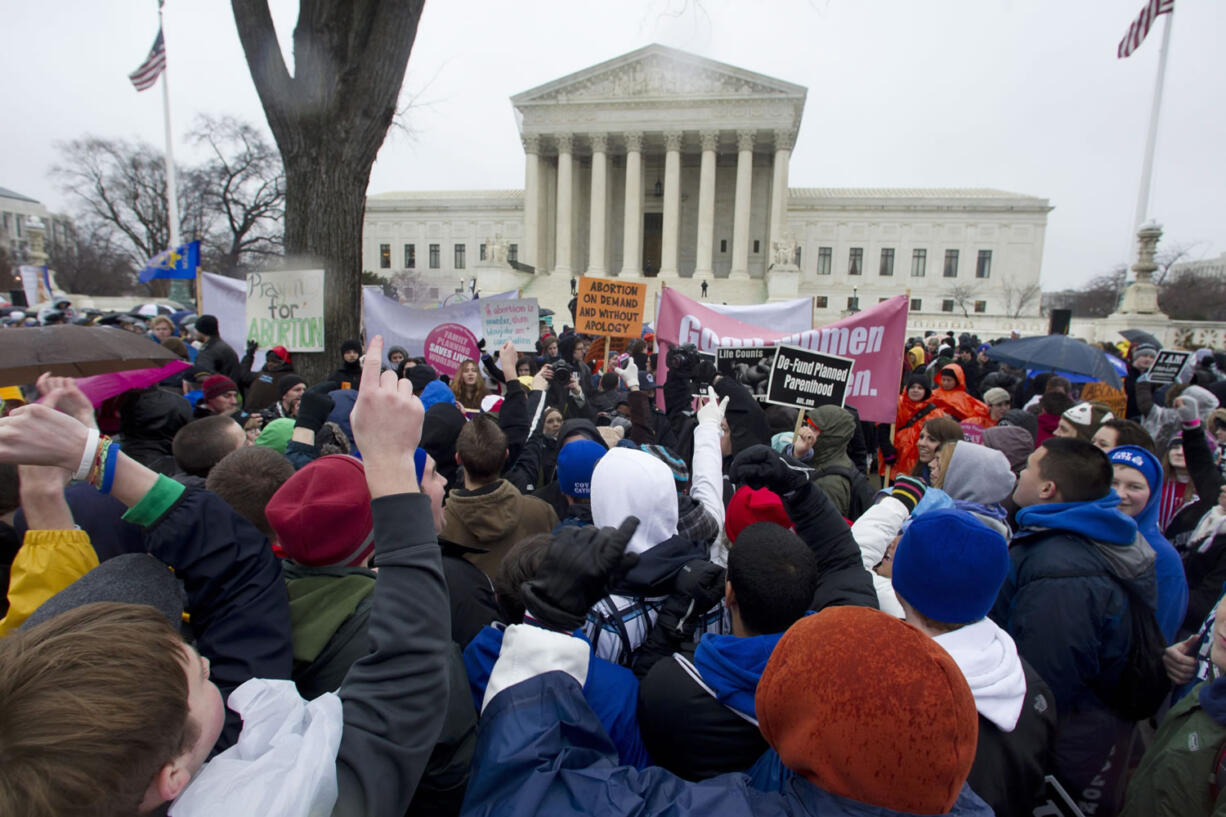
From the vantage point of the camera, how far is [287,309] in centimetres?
633

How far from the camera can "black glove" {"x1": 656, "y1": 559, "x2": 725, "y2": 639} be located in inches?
71.2

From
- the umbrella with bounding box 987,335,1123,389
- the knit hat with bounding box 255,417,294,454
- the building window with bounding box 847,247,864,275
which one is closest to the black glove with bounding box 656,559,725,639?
the knit hat with bounding box 255,417,294,454

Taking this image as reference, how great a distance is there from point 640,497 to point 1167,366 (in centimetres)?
827

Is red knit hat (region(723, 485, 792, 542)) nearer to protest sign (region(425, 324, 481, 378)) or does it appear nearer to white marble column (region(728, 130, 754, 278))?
protest sign (region(425, 324, 481, 378))

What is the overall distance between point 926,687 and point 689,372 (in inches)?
132

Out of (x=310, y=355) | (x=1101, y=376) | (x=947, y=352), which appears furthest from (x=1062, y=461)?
(x=947, y=352)

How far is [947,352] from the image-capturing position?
1201 centimetres

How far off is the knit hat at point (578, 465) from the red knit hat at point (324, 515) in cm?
131

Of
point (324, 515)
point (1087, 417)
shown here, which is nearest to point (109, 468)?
point (324, 515)

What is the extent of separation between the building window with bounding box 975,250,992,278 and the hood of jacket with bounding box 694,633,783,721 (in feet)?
193

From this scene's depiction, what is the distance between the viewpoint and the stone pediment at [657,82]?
42.6 meters

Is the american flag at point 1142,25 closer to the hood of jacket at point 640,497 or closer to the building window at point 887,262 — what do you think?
the hood of jacket at point 640,497

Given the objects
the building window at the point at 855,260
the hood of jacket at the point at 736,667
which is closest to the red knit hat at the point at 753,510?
the hood of jacket at the point at 736,667

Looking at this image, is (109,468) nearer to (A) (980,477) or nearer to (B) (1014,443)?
(A) (980,477)
